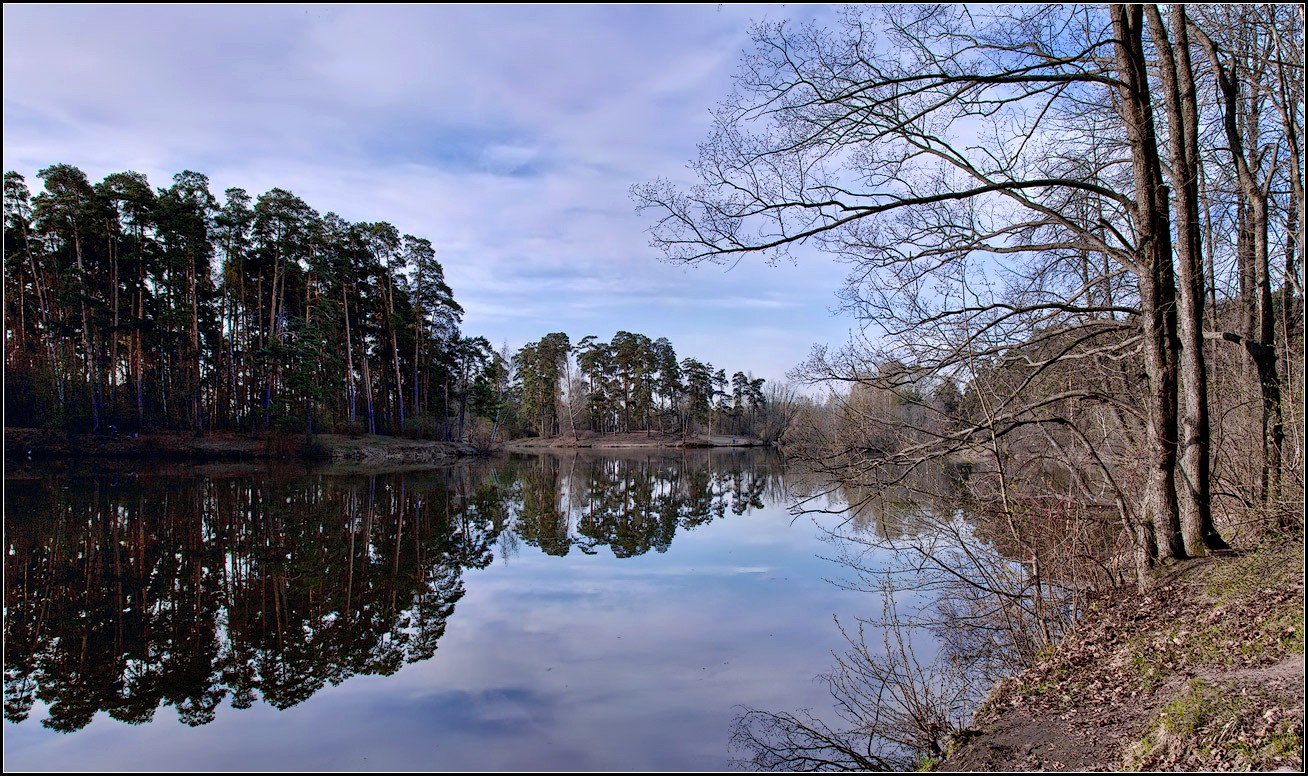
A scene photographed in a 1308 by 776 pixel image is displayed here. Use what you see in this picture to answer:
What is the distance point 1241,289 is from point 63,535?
19.8 metres

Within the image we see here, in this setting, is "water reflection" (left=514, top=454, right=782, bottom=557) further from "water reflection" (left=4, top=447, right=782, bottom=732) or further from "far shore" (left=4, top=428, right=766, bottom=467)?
"far shore" (left=4, top=428, right=766, bottom=467)

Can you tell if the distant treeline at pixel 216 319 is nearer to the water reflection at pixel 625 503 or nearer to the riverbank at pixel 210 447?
the riverbank at pixel 210 447

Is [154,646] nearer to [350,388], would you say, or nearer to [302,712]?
[302,712]

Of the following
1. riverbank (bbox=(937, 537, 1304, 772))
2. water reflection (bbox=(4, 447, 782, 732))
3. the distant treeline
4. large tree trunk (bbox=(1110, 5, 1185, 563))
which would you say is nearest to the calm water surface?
water reflection (bbox=(4, 447, 782, 732))

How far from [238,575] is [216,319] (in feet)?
99.8

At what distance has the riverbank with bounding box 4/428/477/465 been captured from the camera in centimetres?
2653

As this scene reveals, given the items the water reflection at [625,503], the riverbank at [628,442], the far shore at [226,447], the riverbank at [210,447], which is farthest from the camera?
the riverbank at [628,442]

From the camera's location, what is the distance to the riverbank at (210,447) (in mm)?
26531

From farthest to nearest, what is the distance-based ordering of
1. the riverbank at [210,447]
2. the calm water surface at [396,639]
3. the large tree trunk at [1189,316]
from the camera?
the riverbank at [210,447] < the large tree trunk at [1189,316] < the calm water surface at [396,639]

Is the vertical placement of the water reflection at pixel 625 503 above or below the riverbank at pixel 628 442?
below

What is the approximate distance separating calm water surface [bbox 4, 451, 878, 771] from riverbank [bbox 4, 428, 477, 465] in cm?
1436

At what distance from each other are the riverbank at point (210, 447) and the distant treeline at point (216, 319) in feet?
2.99

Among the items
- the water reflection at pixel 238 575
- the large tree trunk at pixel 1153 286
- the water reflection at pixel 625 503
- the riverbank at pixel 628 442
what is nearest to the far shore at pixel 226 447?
the water reflection at pixel 238 575

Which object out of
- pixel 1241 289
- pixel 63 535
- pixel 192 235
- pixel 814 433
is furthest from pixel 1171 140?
pixel 192 235
